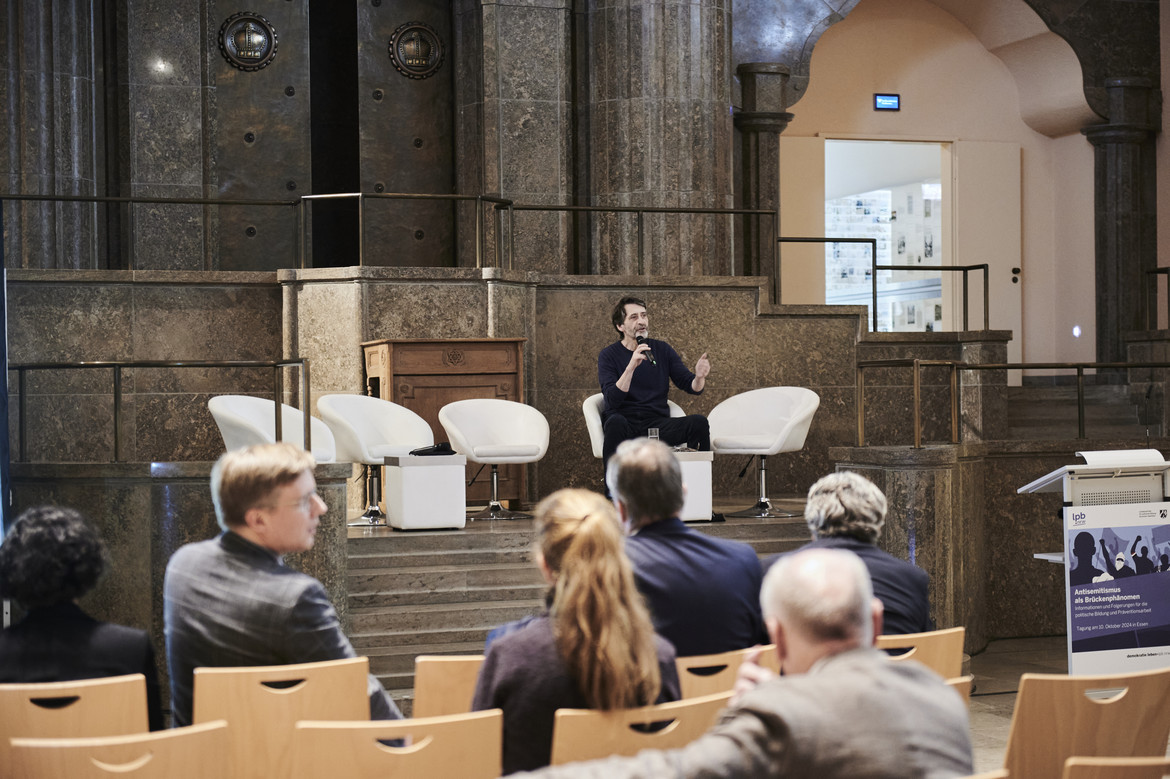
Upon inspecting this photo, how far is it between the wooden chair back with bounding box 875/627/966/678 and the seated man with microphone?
421 centimetres

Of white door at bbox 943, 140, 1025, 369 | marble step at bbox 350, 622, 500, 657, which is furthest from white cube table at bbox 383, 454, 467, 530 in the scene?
white door at bbox 943, 140, 1025, 369

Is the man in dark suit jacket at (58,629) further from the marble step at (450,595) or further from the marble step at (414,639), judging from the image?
the marble step at (450,595)

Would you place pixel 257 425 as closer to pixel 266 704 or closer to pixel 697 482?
pixel 697 482

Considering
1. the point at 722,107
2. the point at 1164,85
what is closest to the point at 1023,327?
the point at 1164,85

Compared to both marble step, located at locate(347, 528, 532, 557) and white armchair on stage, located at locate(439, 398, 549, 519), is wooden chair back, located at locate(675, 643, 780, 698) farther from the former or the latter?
white armchair on stage, located at locate(439, 398, 549, 519)

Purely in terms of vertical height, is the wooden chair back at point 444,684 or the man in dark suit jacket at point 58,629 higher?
the man in dark suit jacket at point 58,629

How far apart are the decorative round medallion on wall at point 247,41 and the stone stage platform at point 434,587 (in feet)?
16.8

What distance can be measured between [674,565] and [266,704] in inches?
39.6

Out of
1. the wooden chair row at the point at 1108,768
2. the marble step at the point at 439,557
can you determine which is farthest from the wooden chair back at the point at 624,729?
the marble step at the point at 439,557

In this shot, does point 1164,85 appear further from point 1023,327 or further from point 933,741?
point 933,741

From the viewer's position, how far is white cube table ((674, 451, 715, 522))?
23.6ft

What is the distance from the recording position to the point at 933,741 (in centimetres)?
177

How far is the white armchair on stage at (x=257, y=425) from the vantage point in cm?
682

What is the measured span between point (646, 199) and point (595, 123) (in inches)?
31.2
